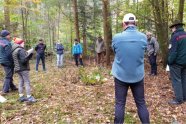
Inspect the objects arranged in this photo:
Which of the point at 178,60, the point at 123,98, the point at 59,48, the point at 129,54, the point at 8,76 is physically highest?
the point at 129,54

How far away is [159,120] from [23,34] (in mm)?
22186

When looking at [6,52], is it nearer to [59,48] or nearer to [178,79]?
[178,79]

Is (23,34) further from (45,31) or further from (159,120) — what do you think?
(159,120)

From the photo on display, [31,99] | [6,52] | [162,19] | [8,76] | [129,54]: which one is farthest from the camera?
[162,19]

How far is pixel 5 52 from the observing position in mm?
9344

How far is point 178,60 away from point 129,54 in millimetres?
3153

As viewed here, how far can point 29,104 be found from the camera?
26.9ft

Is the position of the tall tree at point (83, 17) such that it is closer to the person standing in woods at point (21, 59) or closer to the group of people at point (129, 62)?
the group of people at point (129, 62)

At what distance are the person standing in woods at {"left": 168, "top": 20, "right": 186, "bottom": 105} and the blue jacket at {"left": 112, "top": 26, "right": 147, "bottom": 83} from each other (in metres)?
2.85

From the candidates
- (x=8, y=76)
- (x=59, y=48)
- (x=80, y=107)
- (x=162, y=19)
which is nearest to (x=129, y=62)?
(x=80, y=107)

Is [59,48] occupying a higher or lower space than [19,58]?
lower

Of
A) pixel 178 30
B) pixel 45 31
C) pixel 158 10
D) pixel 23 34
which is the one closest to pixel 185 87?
pixel 178 30

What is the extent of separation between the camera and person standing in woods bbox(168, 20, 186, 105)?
7902 mm

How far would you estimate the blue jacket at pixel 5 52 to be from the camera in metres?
9.27
